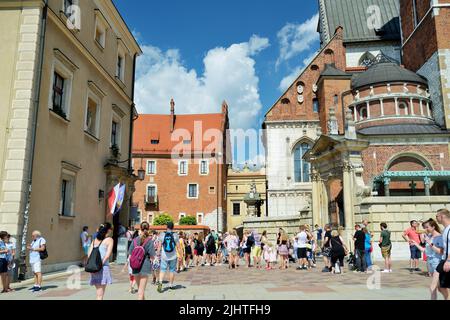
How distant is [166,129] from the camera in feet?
159

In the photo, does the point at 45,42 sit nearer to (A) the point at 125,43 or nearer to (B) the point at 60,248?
(B) the point at 60,248

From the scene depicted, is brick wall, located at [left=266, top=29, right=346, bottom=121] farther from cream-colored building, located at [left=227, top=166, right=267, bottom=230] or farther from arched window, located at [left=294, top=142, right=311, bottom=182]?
cream-colored building, located at [left=227, top=166, right=267, bottom=230]

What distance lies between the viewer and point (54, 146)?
1302 cm

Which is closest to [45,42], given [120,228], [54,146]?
[54,146]

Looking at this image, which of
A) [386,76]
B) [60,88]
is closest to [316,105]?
[386,76]

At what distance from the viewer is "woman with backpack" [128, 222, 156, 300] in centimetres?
734

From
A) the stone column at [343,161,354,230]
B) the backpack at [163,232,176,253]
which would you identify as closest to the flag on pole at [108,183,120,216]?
the backpack at [163,232,176,253]

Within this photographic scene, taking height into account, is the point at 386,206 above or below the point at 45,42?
below

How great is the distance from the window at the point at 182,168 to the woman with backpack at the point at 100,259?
3849 cm

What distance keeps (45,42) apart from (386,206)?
49.9 ft

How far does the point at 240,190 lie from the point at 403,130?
101 feet

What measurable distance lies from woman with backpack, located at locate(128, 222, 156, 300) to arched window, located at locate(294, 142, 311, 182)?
3075 cm

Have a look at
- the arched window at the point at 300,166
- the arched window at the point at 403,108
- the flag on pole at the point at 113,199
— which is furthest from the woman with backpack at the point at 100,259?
the arched window at the point at 300,166
